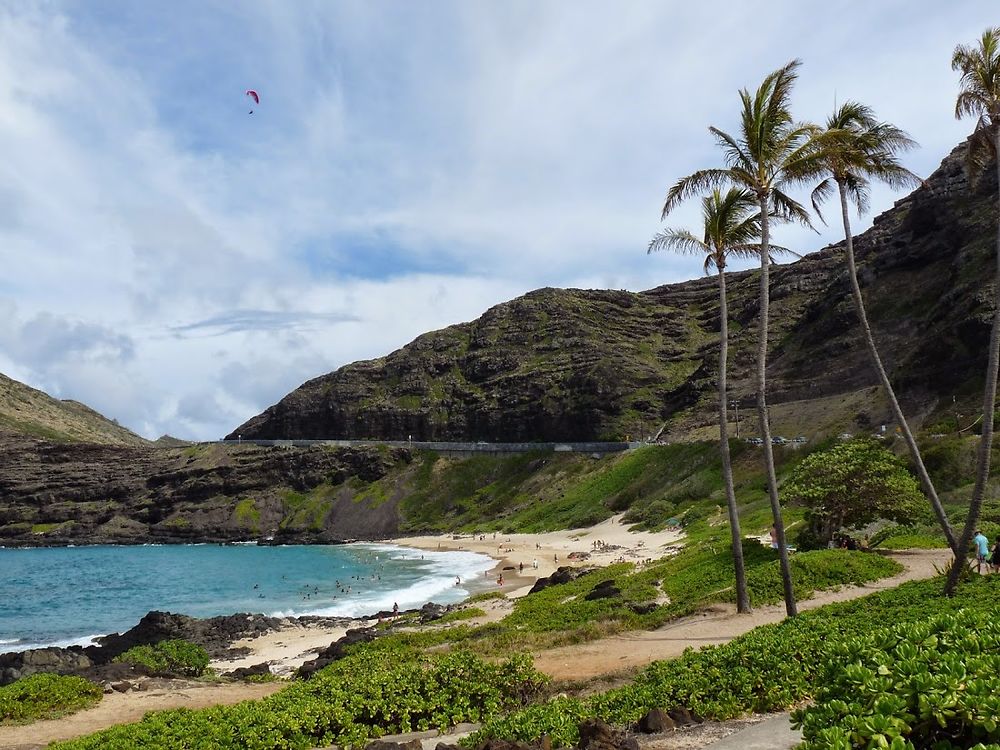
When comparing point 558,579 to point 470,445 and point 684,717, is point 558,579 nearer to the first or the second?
point 684,717

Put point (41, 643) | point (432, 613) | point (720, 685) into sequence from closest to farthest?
1. point (720, 685)
2. point (432, 613)
3. point (41, 643)

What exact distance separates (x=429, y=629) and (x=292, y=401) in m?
147

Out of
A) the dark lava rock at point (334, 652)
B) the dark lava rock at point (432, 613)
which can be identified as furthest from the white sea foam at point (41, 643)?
the dark lava rock at point (432, 613)

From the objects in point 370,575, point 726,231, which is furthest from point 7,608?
point 726,231

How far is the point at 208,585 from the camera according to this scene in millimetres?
67312

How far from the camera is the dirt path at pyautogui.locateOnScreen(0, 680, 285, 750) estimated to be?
18.2 m

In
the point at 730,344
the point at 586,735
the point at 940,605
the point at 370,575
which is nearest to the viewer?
the point at 586,735

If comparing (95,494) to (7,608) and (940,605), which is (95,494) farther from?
(940,605)

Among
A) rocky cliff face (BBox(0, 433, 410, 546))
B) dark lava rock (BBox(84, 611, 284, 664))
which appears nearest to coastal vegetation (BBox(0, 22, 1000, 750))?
dark lava rock (BBox(84, 611, 284, 664))

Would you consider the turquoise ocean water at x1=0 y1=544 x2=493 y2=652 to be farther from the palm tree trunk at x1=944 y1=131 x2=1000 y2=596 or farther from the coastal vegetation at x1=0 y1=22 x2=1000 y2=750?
the palm tree trunk at x1=944 y1=131 x2=1000 y2=596

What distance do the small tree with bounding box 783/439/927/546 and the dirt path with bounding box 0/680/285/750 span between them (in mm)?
24216

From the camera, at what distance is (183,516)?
5118 inches

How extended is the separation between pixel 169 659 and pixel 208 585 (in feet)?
140

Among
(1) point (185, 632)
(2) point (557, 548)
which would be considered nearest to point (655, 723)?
(1) point (185, 632)
